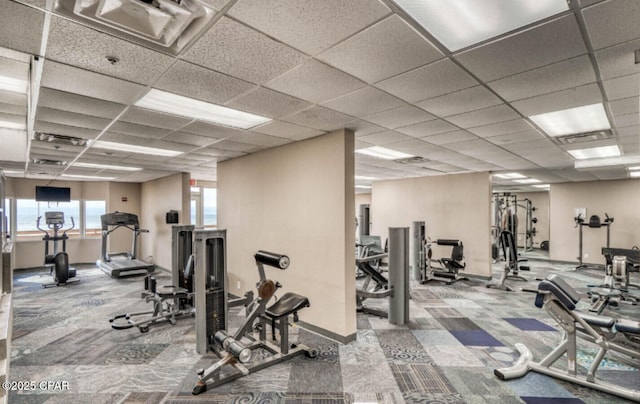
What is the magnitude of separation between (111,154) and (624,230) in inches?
527

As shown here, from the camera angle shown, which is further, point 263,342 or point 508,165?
point 508,165

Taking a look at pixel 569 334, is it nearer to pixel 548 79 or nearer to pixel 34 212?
Answer: pixel 548 79

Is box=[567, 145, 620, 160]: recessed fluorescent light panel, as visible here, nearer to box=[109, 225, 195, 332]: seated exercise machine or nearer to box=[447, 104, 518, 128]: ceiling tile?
box=[447, 104, 518, 128]: ceiling tile

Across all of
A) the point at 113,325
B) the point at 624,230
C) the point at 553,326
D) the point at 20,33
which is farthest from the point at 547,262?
the point at 20,33

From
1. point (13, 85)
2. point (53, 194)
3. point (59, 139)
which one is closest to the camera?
point (13, 85)

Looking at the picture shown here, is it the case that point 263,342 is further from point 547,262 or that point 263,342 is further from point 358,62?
point 547,262

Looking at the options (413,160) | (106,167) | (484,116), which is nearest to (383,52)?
(484,116)

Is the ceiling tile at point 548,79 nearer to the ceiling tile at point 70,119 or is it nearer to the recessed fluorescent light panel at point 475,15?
the recessed fluorescent light panel at point 475,15

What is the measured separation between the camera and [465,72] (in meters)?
2.34

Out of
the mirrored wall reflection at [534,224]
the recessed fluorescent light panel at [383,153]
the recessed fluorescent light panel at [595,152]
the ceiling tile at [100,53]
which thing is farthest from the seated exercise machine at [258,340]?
the mirrored wall reflection at [534,224]

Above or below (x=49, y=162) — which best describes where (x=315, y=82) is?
above

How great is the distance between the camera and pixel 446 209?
846 cm

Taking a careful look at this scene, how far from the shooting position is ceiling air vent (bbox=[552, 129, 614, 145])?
401 centimetres

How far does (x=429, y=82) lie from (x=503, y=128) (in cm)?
198
